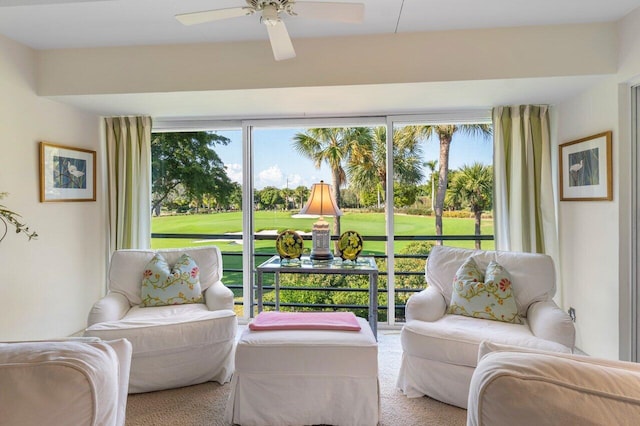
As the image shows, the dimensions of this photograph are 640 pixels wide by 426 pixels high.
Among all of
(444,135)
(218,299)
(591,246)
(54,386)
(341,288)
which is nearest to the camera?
(54,386)

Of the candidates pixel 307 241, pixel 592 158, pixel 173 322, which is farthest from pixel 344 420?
pixel 592 158

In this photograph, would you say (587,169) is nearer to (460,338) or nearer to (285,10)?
(460,338)

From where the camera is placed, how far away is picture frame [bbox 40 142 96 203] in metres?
2.95

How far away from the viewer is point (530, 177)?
3.19 meters

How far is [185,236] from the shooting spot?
3.88m

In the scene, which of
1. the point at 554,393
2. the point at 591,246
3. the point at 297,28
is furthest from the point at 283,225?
the point at 554,393

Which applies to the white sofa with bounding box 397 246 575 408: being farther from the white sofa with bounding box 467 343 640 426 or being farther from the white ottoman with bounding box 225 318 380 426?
the white sofa with bounding box 467 343 640 426

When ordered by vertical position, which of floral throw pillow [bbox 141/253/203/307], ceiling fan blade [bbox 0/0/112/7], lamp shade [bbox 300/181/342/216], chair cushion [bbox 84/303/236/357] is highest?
ceiling fan blade [bbox 0/0/112/7]

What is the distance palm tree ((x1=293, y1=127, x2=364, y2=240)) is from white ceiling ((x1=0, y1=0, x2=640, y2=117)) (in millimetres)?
446

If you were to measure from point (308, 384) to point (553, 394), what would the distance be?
1.46m

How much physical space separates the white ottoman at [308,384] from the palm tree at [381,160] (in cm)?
204

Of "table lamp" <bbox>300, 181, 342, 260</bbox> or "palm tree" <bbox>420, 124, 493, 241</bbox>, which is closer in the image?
"table lamp" <bbox>300, 181, 342, 260</bbox>

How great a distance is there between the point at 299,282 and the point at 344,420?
2.27m

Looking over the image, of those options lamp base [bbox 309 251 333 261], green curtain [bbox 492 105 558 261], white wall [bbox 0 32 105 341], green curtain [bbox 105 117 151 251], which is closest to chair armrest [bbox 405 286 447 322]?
lamp base [bbox 309 251 333 261]
